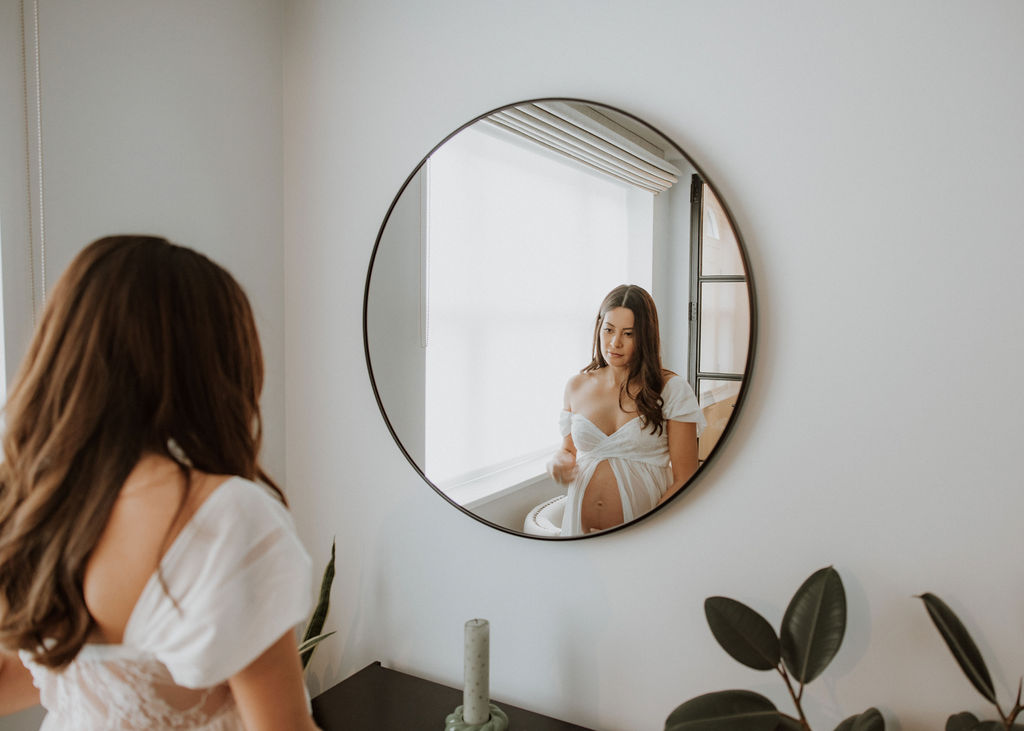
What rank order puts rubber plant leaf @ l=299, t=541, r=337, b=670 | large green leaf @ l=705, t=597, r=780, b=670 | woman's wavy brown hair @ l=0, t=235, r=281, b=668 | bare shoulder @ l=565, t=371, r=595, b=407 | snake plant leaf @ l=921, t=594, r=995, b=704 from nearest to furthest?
woman's wavy brown hair @ l=0, t=235, r=281, b=668
snake plant leaf @ l=921, t=594, r=995, b=704
large green leaf @ l=705, t=597, r=780, b=670
bare shoulder @ l=565, t=371, r=595, b=407
rubber plant leaf @ l=299, t=541, r=337, b=670

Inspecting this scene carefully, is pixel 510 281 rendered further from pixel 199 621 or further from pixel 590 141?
pixel 199 621

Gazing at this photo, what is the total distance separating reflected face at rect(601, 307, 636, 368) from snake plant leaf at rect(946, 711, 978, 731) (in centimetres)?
75

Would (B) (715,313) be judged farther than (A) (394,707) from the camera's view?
No

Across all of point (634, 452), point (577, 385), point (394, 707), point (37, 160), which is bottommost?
point (394, 707)

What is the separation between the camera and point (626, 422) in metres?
1.36

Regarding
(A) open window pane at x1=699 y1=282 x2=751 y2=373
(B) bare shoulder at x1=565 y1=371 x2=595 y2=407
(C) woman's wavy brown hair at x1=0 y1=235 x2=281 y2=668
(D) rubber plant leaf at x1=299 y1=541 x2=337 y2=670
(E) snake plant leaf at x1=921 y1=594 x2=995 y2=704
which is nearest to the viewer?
(C) woman's wavy brown hair at x1=0 y1=235 x2=281 y2=668

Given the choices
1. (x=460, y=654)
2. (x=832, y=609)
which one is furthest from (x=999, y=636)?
(x=460, y=654)

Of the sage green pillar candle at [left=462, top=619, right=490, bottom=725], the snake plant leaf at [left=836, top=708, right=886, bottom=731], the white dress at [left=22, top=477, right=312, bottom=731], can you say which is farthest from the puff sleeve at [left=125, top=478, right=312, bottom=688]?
the snake plant leaf at [left=836, top=708, right=886, bottom=731]

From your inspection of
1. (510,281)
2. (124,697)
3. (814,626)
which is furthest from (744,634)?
(124,697)

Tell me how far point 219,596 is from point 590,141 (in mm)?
1051

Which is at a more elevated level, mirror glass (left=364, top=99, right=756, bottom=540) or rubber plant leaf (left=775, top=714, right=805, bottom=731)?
mirror glass (left=364, top=99, right=756, bottom=540)

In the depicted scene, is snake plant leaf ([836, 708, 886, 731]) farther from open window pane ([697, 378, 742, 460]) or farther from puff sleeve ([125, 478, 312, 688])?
puff sleeve ([125, 478, 312, 688])

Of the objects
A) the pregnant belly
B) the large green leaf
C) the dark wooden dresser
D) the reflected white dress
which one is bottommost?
the dark wooden dresser

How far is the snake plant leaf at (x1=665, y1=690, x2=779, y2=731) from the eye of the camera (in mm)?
1067
